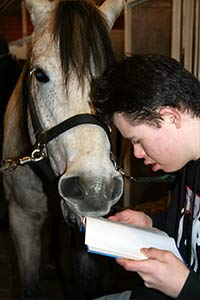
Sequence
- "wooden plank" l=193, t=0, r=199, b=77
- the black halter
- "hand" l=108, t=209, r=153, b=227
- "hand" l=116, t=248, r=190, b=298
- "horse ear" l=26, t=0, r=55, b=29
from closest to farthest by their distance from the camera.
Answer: "hand" l=116, t=248, r=190, b=298
"hand" l=108, t=209, r=153, b=227
the black halter
"horse ear" l=26, t=0, r=55, b=29
"wooden plank" l=193, t=0, r=199, b=77

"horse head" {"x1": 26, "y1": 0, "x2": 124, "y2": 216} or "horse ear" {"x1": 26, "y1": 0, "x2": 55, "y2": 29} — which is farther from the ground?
"horse ear" {"x1": 26, "y1": 0, "x2": 55, "y2": 29}

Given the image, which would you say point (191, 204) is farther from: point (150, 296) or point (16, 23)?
point (16, 23)

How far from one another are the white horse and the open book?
27cm

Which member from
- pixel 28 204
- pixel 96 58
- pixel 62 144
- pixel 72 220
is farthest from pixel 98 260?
pixel 96 58

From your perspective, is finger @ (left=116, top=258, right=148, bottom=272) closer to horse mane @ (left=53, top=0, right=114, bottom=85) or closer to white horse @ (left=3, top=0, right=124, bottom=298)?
white horse @ (left=3, top=0, right=124, bottom=298)

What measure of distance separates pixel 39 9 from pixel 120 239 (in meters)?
0.97

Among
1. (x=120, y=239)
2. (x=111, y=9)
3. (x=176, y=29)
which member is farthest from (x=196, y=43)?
(x=120, y=239)

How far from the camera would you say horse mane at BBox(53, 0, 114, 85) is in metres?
1.40

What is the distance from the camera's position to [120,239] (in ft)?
3.11

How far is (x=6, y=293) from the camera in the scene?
7.93ft

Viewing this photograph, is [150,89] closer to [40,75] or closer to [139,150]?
[139,150]

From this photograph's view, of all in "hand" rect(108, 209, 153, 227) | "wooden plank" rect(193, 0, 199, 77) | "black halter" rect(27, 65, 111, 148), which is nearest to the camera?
"hand" rect(108, 209, 153, 227)

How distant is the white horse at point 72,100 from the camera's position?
4.22ft

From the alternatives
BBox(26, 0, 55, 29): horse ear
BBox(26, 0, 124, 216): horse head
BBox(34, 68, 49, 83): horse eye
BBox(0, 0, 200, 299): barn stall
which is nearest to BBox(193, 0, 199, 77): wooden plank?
BBox(0, 0, 200, 299): barn stall
